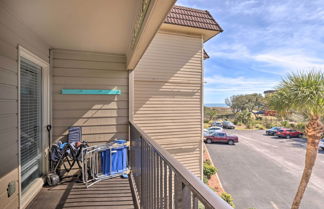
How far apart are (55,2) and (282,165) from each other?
13.4 m

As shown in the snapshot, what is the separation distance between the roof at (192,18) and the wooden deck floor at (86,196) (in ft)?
14.8

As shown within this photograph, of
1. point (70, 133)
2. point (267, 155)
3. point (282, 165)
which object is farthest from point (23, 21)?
point (267, 155)

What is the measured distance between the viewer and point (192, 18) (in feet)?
17.2

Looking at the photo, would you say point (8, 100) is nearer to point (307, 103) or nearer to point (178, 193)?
point (178, 193)

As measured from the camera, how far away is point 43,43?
8.67ft

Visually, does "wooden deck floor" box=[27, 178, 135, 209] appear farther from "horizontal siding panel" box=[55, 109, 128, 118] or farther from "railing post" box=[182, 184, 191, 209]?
"railing post" box=[182, 184, 191, 209]

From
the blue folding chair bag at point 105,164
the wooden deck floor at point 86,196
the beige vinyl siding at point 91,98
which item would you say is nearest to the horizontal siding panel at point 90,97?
the beige vinyl siding at point 91,98

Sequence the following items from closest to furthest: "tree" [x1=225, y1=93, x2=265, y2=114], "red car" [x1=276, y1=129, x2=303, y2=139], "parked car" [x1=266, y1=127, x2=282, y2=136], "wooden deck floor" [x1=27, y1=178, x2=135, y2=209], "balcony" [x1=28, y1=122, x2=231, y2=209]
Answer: "balcony" [x1=28, y1=122, x2=231, y2=209] → "wooden deck floor" [x1=27, y1=178, x2=135, y2=209] → "red car" [x1=276, y1=129, x2=303, y2=139] → "parked car" [x1=266, y1=127, x2=282, y2=136] → "tree" [x1=225, y1=93, x2=265, y2=114]

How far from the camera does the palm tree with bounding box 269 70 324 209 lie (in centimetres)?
512

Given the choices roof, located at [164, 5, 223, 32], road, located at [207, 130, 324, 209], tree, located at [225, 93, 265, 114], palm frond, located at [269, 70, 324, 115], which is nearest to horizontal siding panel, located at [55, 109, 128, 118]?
roof, located at [164, 5, 223, 32]

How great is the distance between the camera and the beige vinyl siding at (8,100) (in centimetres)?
161

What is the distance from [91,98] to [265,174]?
10274 millimetres

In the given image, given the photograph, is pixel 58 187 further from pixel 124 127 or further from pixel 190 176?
pixel 190 176

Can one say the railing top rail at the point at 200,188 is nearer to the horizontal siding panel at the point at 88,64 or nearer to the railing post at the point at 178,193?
the railing post at the point at 178,193
